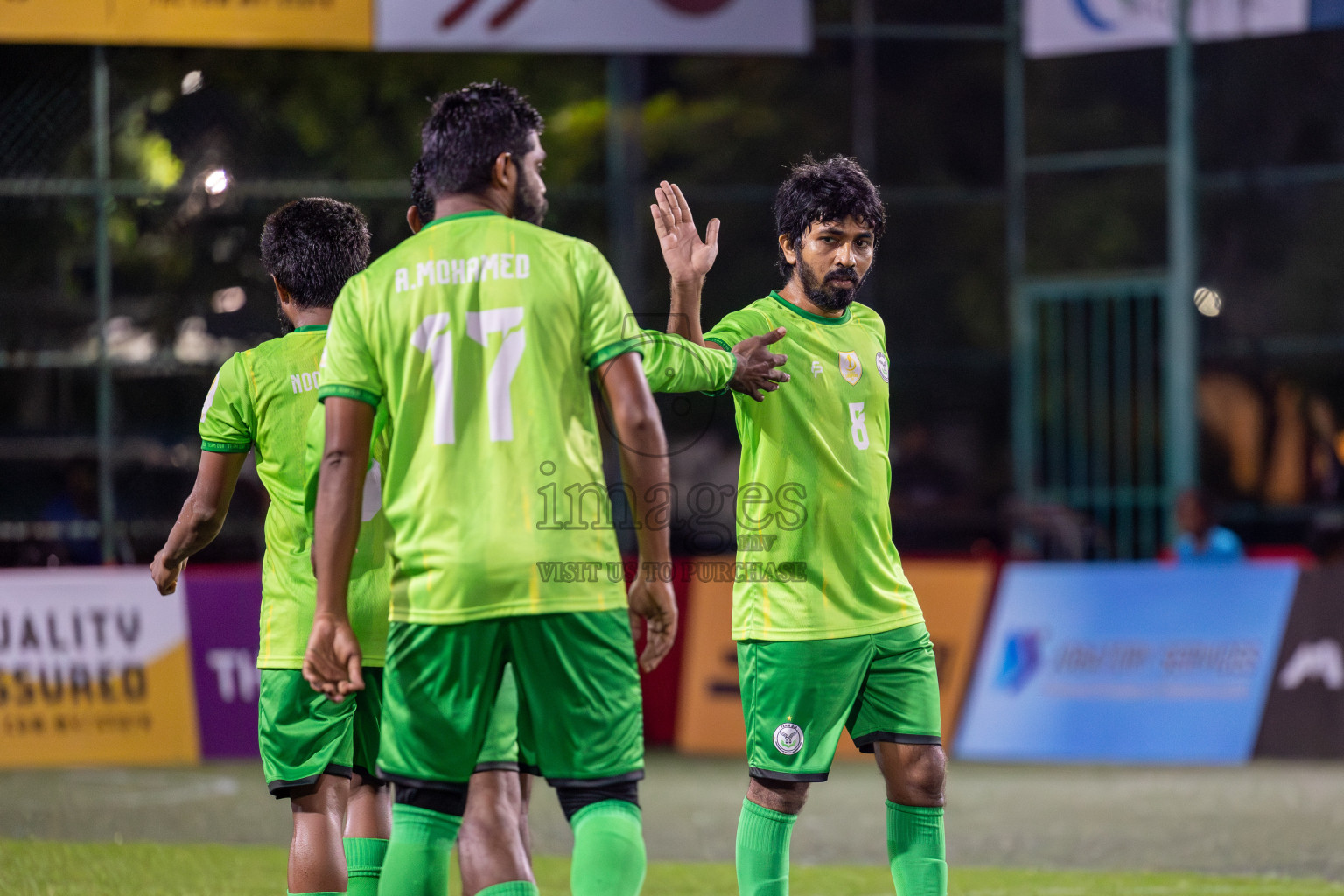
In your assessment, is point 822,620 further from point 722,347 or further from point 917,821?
point 722,347

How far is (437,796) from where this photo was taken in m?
→ 3.85

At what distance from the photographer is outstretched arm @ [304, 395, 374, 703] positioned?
3.82m

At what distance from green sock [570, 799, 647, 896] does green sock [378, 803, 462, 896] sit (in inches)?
11.7

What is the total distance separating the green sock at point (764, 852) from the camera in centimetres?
506

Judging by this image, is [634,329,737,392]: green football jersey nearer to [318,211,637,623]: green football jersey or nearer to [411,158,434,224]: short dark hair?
[318,211,637,623]: green football jersey

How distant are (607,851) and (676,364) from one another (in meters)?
1.22

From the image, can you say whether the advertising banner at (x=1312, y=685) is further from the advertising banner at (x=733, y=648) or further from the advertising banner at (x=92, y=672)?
the advertising banner at (x=92, y=672)

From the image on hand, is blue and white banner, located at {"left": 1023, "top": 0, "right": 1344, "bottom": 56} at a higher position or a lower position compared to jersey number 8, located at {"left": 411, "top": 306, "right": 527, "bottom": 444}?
higher

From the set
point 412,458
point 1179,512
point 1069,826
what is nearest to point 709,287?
point 1179,512

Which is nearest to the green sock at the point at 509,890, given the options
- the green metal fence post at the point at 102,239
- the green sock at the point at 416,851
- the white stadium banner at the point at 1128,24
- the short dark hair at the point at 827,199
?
the green sock at the point at 416,851

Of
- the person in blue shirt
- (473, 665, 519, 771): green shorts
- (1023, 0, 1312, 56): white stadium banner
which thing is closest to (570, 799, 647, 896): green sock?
(473, 665, 519, 771): green shorts

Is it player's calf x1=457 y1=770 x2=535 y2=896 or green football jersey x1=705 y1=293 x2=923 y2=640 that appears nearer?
player's calf x1=457 y1=770 x2=535 y2=896

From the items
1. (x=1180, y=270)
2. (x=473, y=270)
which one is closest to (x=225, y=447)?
(x=473, y=270)

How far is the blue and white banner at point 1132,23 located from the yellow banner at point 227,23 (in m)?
6.38
